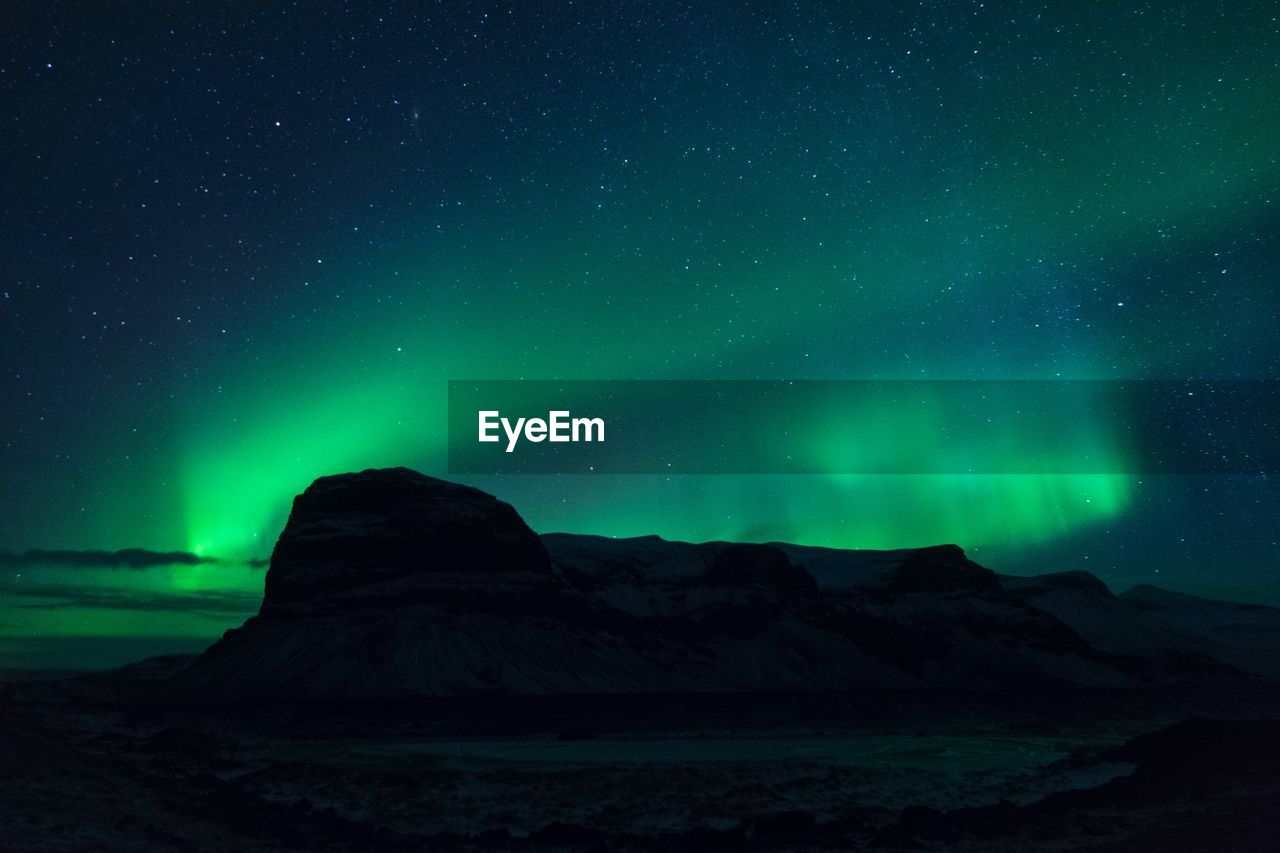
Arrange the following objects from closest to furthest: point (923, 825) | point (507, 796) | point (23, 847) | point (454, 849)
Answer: point (23, 847)
point (454, 849)
point (923, 825)
point (507, 796)

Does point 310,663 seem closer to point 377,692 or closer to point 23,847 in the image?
point 377,692

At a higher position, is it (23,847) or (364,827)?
(23,847)

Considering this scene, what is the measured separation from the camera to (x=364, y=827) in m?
47.0

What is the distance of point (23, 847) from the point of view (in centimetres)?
3375

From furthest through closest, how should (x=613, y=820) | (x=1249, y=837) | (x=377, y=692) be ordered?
(x=377, y=692)
(x=613, y=820)
(x=1249, y=837)

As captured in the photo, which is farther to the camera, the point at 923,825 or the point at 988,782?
the point at 988,782

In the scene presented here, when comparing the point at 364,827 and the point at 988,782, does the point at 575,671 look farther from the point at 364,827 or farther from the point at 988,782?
the point at 364,827

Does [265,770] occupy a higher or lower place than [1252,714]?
higher

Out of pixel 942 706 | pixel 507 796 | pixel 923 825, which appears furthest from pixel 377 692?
pixel 923 825

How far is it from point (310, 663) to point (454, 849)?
15024 cm

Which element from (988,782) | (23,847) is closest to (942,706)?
(988,782)

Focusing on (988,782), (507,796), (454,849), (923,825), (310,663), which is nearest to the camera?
(454,849)

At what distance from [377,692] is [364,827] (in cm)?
12738

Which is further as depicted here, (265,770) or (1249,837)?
(265,770)
